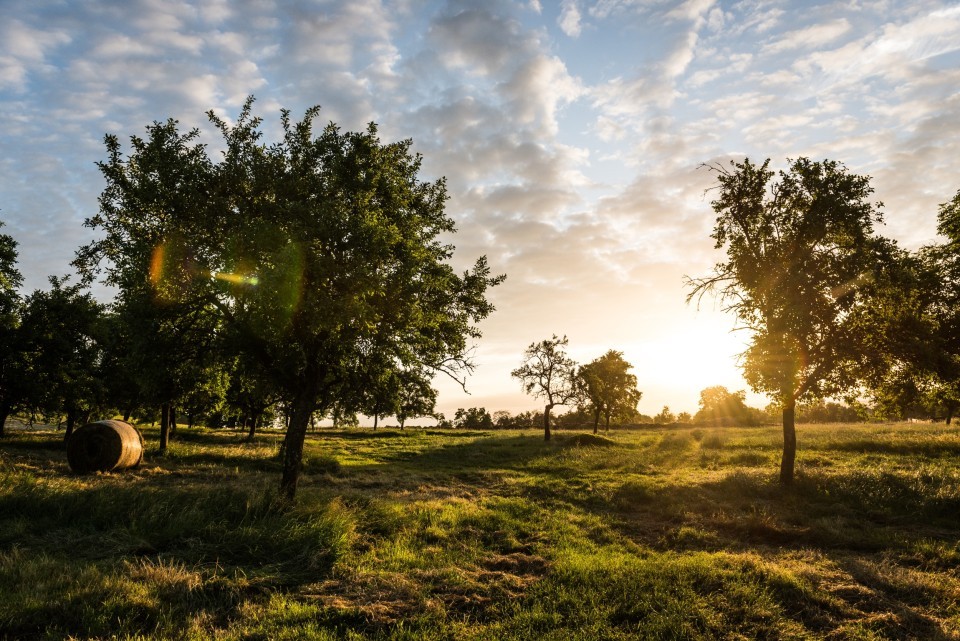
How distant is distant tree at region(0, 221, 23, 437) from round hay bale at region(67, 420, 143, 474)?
1254cm

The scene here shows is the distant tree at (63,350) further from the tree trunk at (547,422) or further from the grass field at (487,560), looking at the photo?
the tree trunk at (547,422)

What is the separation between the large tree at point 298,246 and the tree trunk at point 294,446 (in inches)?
1.7

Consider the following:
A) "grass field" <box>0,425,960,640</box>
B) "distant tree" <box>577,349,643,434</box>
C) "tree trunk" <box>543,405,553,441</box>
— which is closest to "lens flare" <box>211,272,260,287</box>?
"grass field" <box>0,425,960,640</box>

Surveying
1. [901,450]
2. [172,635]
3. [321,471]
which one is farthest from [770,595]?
[901,450]

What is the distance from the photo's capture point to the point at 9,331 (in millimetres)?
28438

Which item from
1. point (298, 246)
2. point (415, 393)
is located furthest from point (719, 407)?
point (298, 246)

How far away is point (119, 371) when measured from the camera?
31938 mm

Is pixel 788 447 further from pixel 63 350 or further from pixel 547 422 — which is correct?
pixel 63 350

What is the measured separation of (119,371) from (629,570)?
3641 cm

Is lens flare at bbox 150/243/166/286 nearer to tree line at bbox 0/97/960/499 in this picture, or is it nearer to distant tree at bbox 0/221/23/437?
tree line at bbox 0/97/960/499

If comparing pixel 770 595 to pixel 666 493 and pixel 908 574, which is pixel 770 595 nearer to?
pixel 908 574

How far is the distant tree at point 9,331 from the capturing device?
28094 mm

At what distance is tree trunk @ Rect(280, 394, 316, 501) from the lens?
15789mm

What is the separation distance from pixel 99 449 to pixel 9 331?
15.4 m
